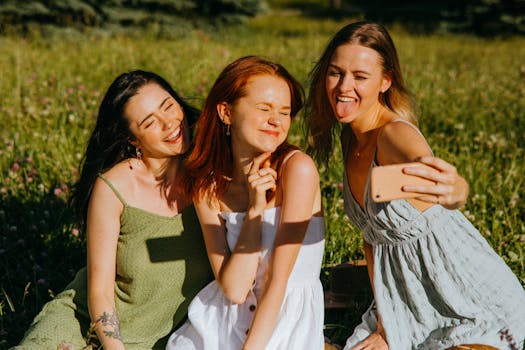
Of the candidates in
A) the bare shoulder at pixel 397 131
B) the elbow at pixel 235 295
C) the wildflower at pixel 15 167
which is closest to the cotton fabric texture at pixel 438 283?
the bare shoulder at pixel 397 131

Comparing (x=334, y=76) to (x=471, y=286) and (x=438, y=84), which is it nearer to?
(x=471, y=286)

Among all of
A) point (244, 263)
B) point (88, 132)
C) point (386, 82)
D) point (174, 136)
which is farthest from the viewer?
point (88, 132)

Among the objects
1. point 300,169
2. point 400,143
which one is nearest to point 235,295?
point 300,169

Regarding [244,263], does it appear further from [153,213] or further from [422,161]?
[422,161]

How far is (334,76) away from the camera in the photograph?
2.41 m

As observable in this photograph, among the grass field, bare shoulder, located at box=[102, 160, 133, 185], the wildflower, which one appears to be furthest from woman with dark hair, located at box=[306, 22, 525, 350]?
the wildflower

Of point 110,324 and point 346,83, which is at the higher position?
point 346,83

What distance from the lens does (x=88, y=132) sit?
4617 mm

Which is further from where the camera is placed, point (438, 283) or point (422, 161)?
point (438, 283)

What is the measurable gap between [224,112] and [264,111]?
0.20m

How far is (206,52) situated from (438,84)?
8.61 feet

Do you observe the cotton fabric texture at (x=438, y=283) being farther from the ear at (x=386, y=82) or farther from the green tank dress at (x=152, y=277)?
the green tank dress at (x=152, y=277)

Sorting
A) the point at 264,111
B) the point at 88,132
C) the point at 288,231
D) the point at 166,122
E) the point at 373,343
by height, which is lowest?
the point at 373,343

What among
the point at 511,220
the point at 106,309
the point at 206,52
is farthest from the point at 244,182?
the point at 206,52
